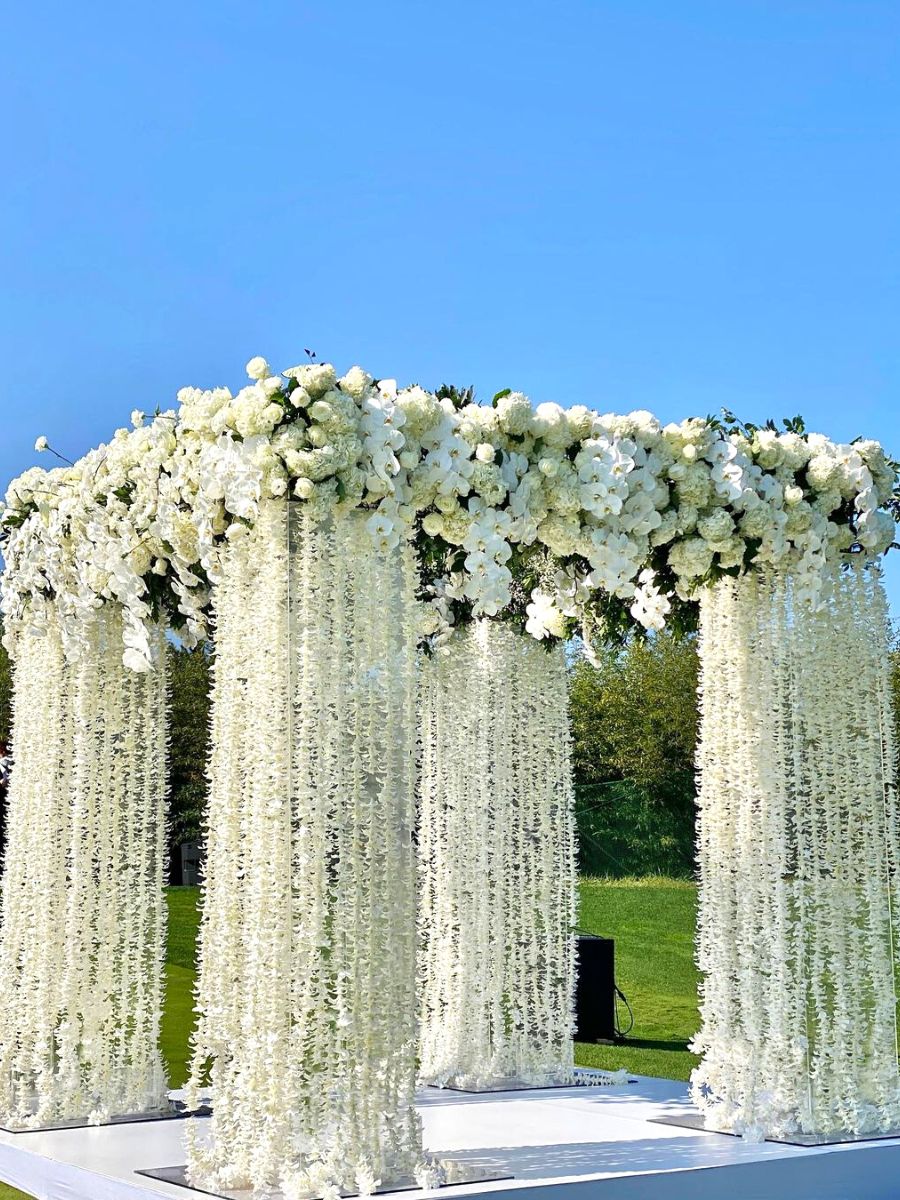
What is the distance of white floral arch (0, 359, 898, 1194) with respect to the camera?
14.4ft

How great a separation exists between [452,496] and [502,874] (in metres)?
2.57

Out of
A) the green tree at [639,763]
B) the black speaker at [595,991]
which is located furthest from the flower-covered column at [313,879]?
the green tree at [639,763]

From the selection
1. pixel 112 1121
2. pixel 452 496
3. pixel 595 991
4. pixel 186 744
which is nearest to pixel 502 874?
pixel 112 1121

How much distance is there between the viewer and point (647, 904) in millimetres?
15500

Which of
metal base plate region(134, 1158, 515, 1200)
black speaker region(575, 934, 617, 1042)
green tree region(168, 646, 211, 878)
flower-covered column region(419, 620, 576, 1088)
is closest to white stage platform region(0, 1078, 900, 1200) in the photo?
metal base plate region(134, 1158, 515, 1200)

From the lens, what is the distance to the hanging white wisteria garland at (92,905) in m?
5.74

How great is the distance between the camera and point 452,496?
186 inches

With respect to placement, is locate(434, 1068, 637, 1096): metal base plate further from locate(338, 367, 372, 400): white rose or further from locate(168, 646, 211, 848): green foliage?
locate(168, 646, 211, 848): green foliage

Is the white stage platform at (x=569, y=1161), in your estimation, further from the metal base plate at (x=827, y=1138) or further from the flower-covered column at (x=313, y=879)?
the flower-covered column at (x=313, y=879)

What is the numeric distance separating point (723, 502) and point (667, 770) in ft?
43.8

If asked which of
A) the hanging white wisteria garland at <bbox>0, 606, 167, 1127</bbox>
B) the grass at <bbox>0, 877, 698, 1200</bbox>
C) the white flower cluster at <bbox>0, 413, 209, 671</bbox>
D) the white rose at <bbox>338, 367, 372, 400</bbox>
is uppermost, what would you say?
the white rose at <bbox>338, 367, 372, 400</bbox>

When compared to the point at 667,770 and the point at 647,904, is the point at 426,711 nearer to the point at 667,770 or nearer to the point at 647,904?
the point at 647,904

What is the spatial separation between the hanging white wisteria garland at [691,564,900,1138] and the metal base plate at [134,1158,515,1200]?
3.95 feet

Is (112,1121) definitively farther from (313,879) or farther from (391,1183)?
(313,879)
